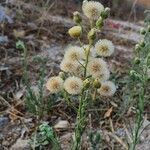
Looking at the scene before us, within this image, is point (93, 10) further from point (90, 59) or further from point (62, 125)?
point (62, 125)

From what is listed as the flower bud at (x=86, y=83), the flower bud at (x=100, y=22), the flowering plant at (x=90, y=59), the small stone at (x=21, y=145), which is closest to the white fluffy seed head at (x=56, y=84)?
the flowering plant at (x=90, y=59)

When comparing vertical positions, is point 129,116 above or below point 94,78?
below

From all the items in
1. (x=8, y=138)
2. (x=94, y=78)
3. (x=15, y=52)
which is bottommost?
(x=8, y=138)

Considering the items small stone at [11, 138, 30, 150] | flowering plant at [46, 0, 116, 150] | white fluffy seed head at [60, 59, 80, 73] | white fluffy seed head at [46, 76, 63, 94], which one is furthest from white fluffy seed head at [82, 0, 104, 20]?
small stone at [11, 138, 30, 150]

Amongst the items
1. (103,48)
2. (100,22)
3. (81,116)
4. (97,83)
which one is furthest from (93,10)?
(81,116)

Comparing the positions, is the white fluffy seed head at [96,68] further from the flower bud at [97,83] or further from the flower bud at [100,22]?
the flower bud at [100,22]

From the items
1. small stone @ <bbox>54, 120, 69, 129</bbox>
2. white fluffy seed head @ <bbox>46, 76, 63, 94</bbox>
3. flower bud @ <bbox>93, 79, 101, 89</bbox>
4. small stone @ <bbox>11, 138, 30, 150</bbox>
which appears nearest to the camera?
flower bud @ <bbox>93, 79, 101, 89</bbox>

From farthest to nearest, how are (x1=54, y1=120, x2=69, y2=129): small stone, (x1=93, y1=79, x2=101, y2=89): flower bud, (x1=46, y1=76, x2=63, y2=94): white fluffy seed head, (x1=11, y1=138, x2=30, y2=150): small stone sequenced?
(x1=54, y1=120, x2=69, y2=129): small stone → (x1=11, y1=138, x2=30, y2=150): small stone → (x1=46, y1=76, x2=63, y2=94): white fluffy seed head → (x1=93, y1=79, x2=101, y2=89): flower bud

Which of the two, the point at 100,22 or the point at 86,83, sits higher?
the point at 100,22

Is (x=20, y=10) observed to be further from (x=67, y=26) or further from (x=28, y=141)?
(x=28, y=141)

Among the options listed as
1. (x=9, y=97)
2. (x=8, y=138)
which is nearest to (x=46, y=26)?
(x=9, y=97)

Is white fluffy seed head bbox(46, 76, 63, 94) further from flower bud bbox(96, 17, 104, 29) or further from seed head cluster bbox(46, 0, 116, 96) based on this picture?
flower bud bbox(96, 17, 104, 29)
